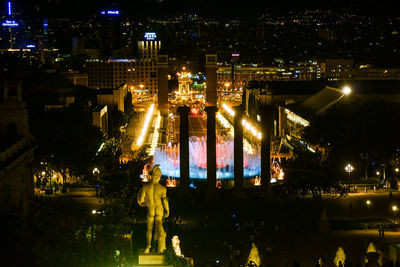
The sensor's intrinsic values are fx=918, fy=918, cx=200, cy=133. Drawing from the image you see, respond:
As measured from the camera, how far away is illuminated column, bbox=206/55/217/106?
14962 centimetres

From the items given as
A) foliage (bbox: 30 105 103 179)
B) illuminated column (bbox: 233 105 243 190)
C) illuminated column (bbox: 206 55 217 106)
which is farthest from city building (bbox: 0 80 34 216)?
illuminated column (bbox: 206 55 217 106)

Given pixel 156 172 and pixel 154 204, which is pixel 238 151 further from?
pixel 156 172

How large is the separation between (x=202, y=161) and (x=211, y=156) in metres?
14.0

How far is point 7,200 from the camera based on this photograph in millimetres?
28500

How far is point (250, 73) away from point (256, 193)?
466 ft

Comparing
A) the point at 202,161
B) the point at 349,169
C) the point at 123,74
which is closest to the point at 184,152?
the point at 349,169

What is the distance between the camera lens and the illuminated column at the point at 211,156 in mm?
56406

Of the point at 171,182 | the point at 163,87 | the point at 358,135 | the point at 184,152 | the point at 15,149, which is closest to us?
the point at 15,149

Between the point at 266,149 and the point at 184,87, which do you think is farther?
the point at 184,87

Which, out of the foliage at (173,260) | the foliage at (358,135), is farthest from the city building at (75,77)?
the foliage at (173,260)

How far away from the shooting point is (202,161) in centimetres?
7156

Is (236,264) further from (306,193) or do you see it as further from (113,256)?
(306,193)

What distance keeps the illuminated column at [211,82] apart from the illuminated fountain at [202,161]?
211 feet

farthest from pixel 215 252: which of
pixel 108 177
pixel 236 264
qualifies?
pixel 108 177
